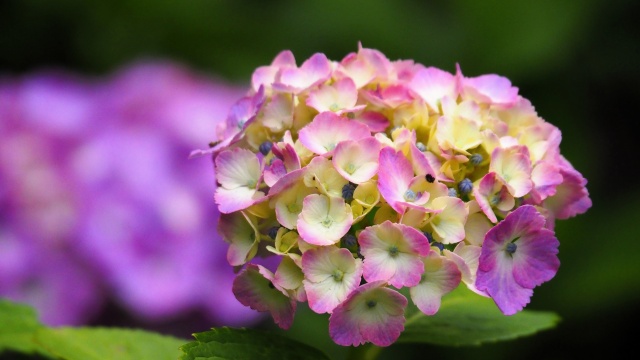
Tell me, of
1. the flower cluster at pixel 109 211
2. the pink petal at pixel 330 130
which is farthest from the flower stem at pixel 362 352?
the flower cluster at pixel 109 211

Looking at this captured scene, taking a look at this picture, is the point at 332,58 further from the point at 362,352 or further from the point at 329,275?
the point at 329,275

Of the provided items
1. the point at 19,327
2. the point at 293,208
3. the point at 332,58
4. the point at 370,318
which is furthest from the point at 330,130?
the point at 332,58

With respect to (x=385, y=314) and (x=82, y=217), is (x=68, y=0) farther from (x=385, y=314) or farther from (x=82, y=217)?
(x=385, y=314)

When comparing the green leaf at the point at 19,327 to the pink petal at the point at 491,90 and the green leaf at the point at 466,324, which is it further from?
the pink petal at the point at 491,90

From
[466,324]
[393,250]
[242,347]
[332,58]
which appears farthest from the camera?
[332,58]

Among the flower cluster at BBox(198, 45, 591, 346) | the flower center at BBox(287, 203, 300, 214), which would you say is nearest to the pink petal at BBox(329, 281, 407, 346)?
the flower cluster at BBox(198, 45, 591, 346)

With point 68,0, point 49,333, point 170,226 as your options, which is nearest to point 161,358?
point 49,333

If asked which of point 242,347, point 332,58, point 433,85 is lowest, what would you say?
point 242,347

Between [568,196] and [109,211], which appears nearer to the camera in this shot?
[568,196]
